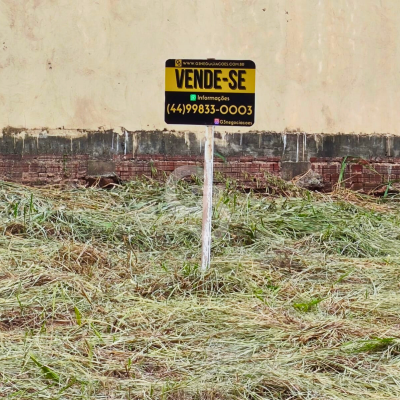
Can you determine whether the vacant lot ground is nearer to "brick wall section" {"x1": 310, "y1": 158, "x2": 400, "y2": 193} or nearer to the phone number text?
"brick wall section" {"x1": 310, "y1": 158, "x2": 400, "y2": 193}

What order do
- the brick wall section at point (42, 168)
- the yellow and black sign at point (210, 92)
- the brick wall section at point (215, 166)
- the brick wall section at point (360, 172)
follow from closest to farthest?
the yellow and black sign at point (210, 92) → the brick wall section at point (42, 168) → the brick wall section at point (215, 166) → the brick wall section at point (360, 172)

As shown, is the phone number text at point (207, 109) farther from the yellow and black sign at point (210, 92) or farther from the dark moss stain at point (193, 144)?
the dark moss stain at point (193, 144)

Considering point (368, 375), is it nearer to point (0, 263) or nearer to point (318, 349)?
point (318, 349)

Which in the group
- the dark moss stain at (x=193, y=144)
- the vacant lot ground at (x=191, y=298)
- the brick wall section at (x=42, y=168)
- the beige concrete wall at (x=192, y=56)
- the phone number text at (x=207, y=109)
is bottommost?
the vacant lot ground at (x=191, y=298)

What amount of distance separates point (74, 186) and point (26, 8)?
2.03 meters

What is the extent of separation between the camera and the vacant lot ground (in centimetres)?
334

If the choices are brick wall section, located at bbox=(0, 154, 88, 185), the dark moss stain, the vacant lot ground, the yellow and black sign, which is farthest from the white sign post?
brick wall section, located at bbox=(0, 154, 88, 185)

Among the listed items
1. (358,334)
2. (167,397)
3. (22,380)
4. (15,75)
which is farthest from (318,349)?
(15,75)

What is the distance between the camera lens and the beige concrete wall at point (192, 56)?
764 cm

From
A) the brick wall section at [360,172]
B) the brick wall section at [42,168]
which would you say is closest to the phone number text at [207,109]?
the brick wall section at [42,168]

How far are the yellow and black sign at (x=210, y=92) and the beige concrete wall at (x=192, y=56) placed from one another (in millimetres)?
2722

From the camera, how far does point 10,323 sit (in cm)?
407

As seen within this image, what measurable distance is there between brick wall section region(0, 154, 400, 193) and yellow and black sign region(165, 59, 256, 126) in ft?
8.92

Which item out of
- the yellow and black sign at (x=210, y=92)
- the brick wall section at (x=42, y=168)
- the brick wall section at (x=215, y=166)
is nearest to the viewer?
the yellow and black sign at (x=210, y=92)
